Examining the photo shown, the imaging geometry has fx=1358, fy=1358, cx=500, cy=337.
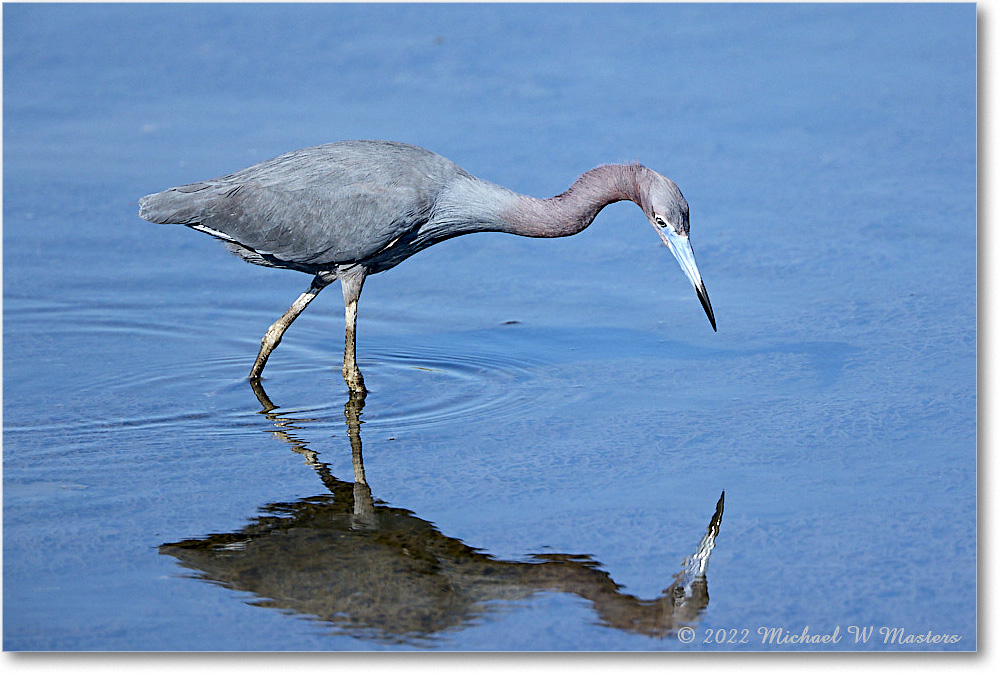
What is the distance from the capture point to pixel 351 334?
7488mm

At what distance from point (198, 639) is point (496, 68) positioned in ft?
26.2

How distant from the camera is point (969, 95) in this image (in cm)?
1145

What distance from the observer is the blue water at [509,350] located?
5383 mm

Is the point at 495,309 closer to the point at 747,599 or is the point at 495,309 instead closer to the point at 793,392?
the point at 793,392

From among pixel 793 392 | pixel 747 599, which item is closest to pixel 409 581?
pixel 747 599

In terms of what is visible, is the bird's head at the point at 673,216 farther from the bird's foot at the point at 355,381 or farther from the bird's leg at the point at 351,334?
the bird's foot at the point at 355,381

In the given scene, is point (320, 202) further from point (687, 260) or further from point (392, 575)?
point (392, 575)

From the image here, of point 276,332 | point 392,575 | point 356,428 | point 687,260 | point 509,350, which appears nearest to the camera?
point 392,575

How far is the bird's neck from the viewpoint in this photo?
23.9ft

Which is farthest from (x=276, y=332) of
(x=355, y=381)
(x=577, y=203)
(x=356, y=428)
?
(x=577, y=203)

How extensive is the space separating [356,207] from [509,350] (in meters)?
1.32

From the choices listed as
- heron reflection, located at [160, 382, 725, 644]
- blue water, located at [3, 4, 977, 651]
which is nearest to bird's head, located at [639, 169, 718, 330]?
blue water, located at [3, 4, 977, 651]

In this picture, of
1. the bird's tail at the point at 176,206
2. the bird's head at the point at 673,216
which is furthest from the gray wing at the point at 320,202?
the bird's head at the point at 673,216

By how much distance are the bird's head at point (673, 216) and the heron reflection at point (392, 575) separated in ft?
5.15
